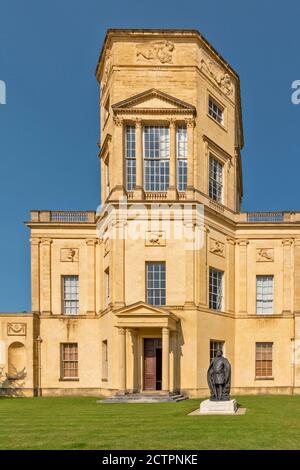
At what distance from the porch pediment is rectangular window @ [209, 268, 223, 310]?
16.8 feet

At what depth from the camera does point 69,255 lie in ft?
117

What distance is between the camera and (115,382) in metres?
30.0

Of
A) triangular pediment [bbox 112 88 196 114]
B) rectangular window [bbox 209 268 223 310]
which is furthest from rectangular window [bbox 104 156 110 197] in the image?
rectangular window [bbox 209 268 223 310]

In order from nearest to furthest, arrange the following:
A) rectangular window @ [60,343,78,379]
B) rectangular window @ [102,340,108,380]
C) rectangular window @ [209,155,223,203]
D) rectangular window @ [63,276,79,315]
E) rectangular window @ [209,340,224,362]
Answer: rectangular window @ [209,340,224,362]
rectangular window @ [102,340,108,380]
rectangular window @ [209,155,223,203]
rectangular window @ [60,343,78,379]
rectangular window @ [63,276,79,315]

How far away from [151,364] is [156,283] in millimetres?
4478

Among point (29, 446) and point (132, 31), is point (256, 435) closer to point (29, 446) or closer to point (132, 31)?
point (29, 446)

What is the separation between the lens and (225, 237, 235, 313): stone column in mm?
34375

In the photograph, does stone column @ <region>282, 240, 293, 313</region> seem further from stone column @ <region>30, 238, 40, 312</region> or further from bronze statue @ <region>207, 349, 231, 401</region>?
stone column @ <region>30, 238, 40, 312</region>

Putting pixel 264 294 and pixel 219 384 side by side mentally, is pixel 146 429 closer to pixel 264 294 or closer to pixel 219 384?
pixel 219 384

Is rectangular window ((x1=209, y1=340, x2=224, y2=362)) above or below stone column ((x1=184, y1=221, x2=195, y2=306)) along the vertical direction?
below

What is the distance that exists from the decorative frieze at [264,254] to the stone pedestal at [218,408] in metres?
16.0

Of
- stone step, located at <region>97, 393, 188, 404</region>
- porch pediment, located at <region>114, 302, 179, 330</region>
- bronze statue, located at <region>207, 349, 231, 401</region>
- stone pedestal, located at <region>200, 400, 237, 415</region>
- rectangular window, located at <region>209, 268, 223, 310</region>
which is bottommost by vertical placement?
stone step, located at <region>97, 393, 188, 404</region>

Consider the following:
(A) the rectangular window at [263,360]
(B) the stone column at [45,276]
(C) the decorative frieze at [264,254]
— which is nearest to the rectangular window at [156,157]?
(C) the decorative frieze at [264,254]

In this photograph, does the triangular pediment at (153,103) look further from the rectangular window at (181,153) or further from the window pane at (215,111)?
the window pane at (215,111)
